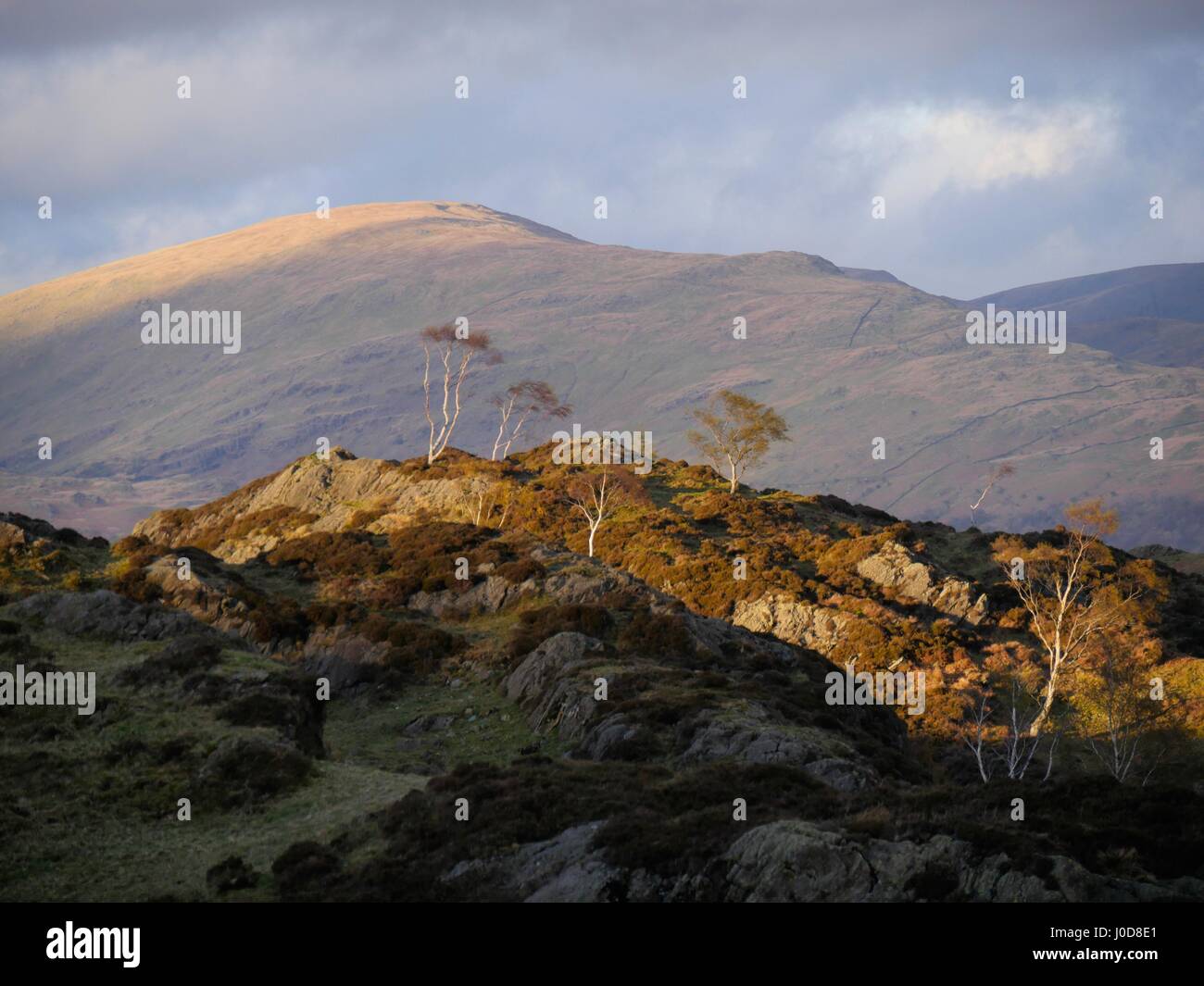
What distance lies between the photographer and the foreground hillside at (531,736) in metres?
19.6

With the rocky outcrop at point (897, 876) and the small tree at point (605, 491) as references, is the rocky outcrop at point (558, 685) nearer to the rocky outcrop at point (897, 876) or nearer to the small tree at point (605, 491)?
the rocky outcrop at point (897, 876)

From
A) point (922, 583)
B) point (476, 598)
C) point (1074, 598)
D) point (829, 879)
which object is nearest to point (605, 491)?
point (922, 583)

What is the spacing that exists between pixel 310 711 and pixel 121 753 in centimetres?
644

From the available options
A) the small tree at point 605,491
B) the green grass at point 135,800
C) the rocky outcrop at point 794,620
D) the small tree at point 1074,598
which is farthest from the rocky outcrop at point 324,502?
the green grass at point 135,800

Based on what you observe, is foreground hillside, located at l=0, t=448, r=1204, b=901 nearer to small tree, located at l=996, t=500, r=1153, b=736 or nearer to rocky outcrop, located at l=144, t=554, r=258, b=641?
rocky outcrop, located at l=144, t=554, r=258, b=641

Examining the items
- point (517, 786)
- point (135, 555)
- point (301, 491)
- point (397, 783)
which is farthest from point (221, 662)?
point (301, 491)

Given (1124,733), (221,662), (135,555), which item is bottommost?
(1124,733)

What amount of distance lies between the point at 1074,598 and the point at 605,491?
33740mm

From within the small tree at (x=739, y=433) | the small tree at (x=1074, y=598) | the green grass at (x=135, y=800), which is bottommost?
the green grass at (x=135, y=800)

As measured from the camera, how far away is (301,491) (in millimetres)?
81688

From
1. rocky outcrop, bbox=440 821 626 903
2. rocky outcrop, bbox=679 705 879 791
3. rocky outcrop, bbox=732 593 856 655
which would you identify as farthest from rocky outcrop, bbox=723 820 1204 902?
rocky outcrop, bbox=732 593 856 655

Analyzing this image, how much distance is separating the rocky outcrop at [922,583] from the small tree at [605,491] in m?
19.6

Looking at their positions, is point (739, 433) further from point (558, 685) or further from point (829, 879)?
point (829, 879)
